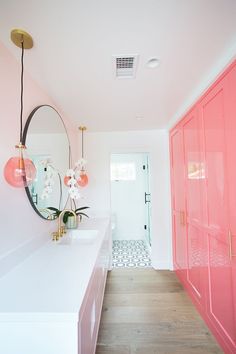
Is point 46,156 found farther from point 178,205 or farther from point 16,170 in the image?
point 178,205

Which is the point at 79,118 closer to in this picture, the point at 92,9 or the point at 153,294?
the point at 92,9

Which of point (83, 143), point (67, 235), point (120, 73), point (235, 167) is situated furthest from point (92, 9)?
point (83, 143)

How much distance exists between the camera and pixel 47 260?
126 centimetres

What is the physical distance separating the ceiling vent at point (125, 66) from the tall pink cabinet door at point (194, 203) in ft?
2.69

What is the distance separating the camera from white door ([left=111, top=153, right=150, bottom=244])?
15.0 ft

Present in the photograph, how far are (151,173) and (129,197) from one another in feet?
5.34

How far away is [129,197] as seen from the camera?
461cm

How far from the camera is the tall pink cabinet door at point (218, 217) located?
4.58 feet

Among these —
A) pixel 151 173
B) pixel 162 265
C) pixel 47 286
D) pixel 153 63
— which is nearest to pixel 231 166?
pixel 153 63

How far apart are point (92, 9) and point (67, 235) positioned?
186cm

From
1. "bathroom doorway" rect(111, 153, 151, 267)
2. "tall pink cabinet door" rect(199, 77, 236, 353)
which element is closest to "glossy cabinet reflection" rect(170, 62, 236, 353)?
"tall pink cabinet door" rect(199, 77, 236, 353)

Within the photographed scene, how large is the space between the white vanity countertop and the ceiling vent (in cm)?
146

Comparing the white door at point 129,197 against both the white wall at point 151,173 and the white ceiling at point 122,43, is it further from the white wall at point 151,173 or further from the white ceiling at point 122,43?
the white ceiling at point 122,43

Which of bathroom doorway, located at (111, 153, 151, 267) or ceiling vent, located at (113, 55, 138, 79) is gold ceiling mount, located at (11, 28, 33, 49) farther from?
bathroom doorway, located at (111, 153, 151, 267)
